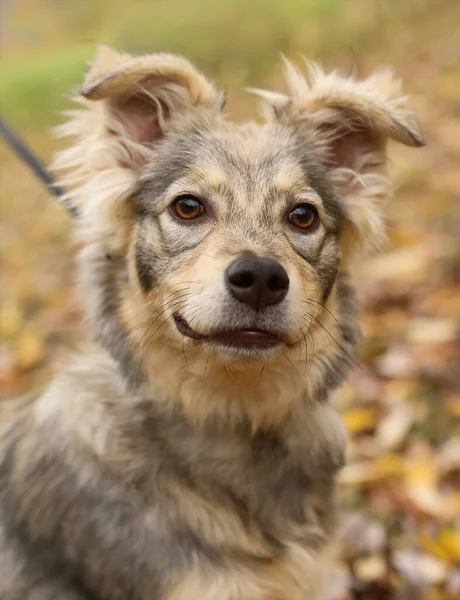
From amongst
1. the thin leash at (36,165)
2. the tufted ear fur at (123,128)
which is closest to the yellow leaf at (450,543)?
the tufted ear fur at (123,128)

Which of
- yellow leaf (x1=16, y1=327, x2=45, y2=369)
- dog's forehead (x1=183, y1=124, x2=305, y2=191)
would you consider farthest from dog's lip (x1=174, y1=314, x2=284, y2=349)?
yellow leaf (x1=16, y1=327, x2=45, y2=369)

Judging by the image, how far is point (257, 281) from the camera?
2135mm

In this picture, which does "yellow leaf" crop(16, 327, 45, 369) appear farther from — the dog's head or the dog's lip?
the dog's lip

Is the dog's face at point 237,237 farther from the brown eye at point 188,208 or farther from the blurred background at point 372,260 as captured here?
the blurred background at point 372,260

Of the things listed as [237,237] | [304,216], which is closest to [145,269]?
[237,237]

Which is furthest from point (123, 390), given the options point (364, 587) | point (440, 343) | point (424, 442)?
point (440, 343)

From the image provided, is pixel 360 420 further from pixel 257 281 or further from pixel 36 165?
pixel 36 165

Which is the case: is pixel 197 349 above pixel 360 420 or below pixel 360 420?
above

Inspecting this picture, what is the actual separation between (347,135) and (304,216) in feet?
1.83

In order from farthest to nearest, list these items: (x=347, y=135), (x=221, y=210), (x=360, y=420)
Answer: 1. (x=360, y=420)
2. (x=347, y=135)
3. (x=221, y=210)

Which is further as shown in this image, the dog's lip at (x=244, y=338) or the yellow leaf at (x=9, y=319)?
the yellow leaf at (x=9, y=319)

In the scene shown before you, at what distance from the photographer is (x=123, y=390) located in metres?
2.69

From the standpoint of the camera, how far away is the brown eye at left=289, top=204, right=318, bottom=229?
2.56 m

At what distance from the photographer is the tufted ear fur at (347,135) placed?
2742 mm
